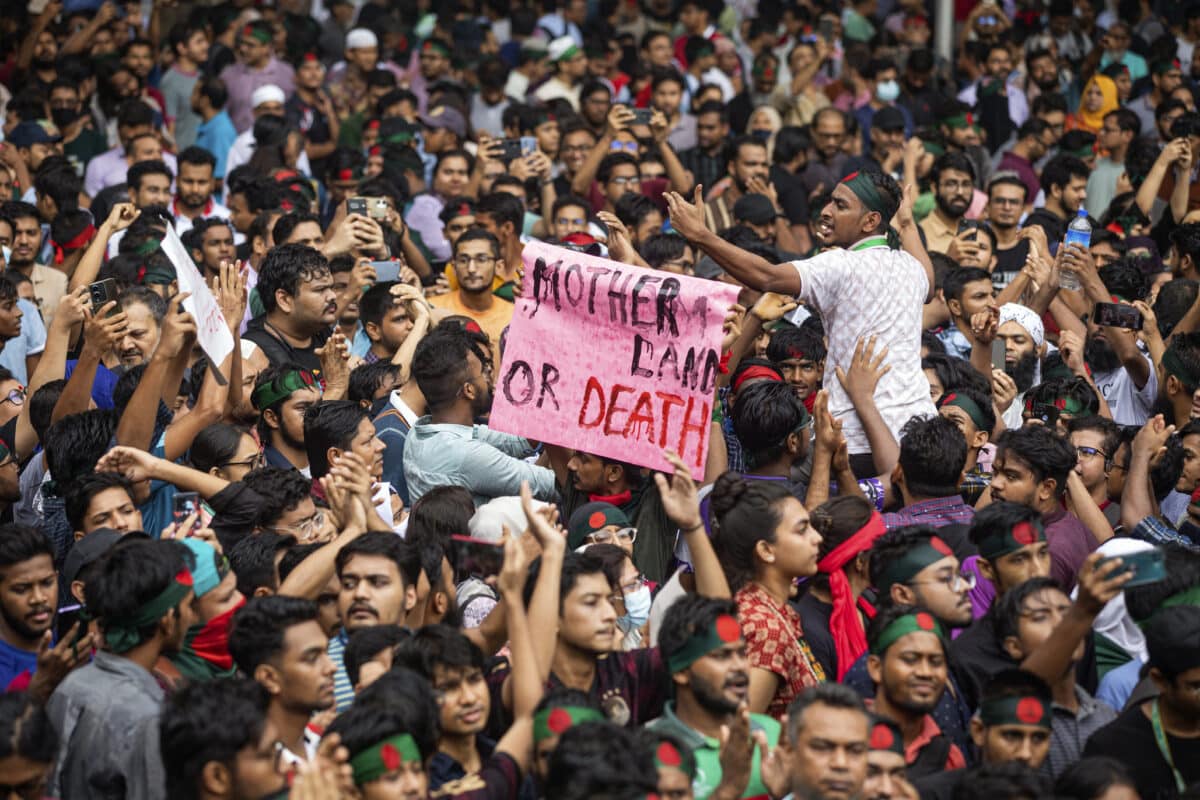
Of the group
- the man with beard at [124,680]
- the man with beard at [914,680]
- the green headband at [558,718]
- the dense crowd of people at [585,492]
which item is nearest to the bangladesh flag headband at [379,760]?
the dense crowd of people at [585,492]

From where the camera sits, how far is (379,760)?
456 cm

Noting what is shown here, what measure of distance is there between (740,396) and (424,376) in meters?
1.37

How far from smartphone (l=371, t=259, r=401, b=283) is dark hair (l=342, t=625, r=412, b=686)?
13.3 ft

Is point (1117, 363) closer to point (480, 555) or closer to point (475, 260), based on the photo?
point (475, 260)

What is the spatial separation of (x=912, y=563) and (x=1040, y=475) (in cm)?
119

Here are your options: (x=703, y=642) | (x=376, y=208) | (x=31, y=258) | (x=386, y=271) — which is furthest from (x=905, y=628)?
(x=31, y=258)

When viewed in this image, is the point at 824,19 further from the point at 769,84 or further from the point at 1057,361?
the point at 1057,361

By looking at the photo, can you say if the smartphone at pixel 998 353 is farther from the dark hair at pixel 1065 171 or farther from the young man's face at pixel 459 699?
the young man's face at pixel 459 699

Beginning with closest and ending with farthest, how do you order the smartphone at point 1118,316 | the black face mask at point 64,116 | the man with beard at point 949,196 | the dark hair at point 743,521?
the dark hair at point 743,521, the smartphone at point 1118,316, the man with beard at point 949,196, the black face mask at point 64,116

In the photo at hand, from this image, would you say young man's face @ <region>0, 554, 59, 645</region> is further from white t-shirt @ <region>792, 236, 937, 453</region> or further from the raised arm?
white t-shirt @ <region>792, 236, 937, 453</region>

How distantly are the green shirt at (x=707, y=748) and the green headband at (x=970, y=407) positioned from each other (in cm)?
274

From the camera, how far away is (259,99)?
13219mm

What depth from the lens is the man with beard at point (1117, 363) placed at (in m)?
8.69

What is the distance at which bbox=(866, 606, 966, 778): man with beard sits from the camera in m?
5.16
